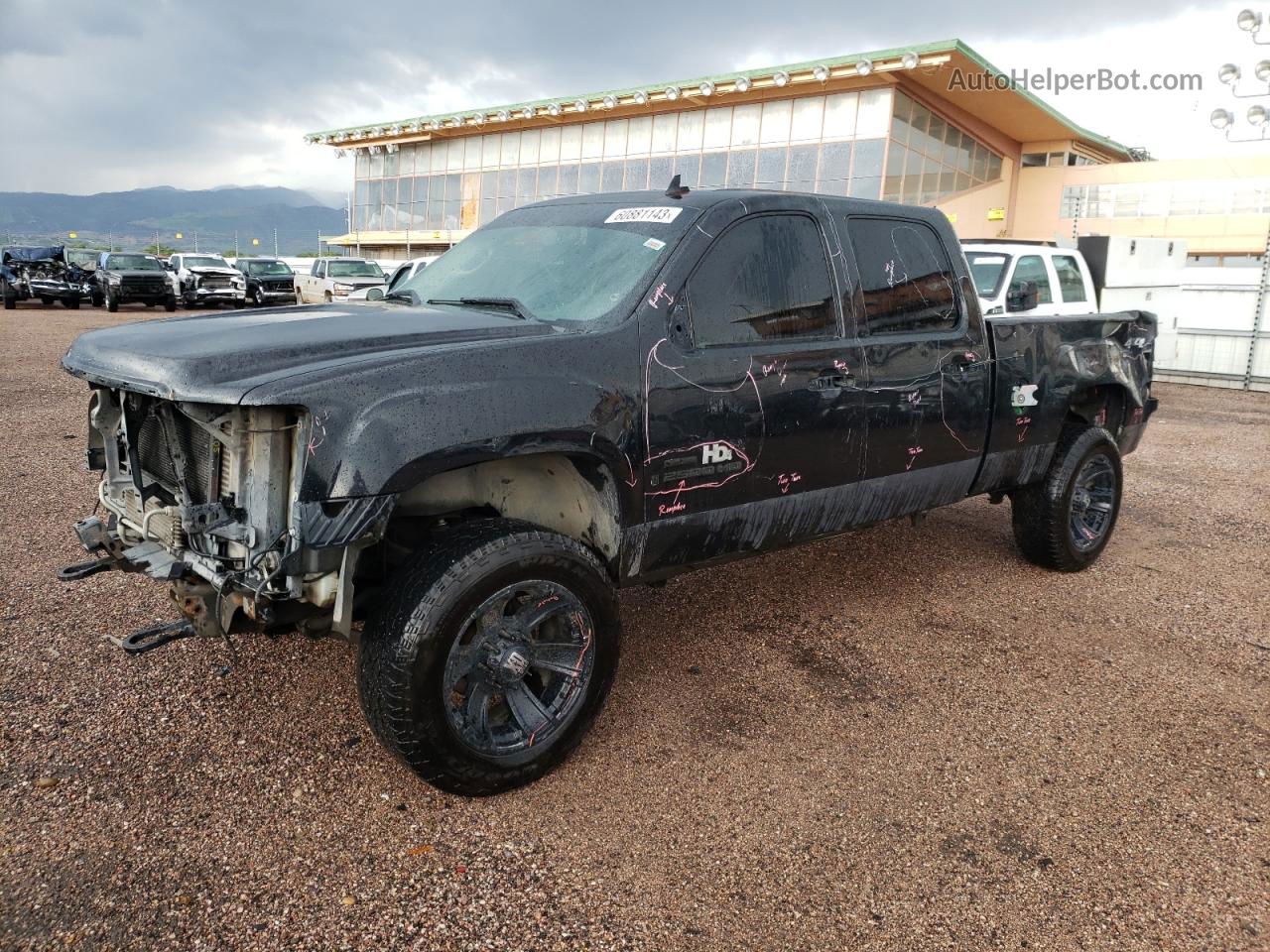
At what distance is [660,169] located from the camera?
38.0 meters

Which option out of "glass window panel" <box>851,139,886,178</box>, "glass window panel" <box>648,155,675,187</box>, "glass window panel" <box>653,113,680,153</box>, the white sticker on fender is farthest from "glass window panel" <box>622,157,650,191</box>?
the white sticker on fender

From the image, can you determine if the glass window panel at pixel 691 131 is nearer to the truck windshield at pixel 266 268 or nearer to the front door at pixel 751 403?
the truck windshield at pixel 266 268

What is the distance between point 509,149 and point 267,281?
65.9ft

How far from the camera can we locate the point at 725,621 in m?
4.56

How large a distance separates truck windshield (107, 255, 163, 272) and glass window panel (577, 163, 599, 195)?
751 inches

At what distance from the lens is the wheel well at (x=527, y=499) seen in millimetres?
3186

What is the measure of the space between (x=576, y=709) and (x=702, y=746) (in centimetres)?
54

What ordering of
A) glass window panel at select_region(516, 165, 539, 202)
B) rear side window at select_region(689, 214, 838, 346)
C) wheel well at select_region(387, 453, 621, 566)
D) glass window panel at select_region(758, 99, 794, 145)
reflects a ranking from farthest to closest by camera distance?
1. glass window panel at select_region(516, 165, 539, 202)
2. glass window panel at select_region(758, 99, 794, 145)
3. rear side window at select_region(689, 214, 838, 346)
4. wheel well at select_region(387, 453, 621, 566)

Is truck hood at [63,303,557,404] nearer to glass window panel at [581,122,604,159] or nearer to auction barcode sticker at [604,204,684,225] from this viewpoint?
auction barcode sticker at [604,204,684,225]

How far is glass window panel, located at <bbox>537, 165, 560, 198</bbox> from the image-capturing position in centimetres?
4141

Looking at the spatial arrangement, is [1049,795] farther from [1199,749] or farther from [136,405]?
[136,405]

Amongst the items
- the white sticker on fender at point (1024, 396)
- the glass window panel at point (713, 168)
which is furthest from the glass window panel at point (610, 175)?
the white sticker on fender at point (1024, 396)

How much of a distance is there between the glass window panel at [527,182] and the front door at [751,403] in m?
40.5

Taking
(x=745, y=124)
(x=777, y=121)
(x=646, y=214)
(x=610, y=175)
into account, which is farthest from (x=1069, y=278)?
(x=610, y=175)
